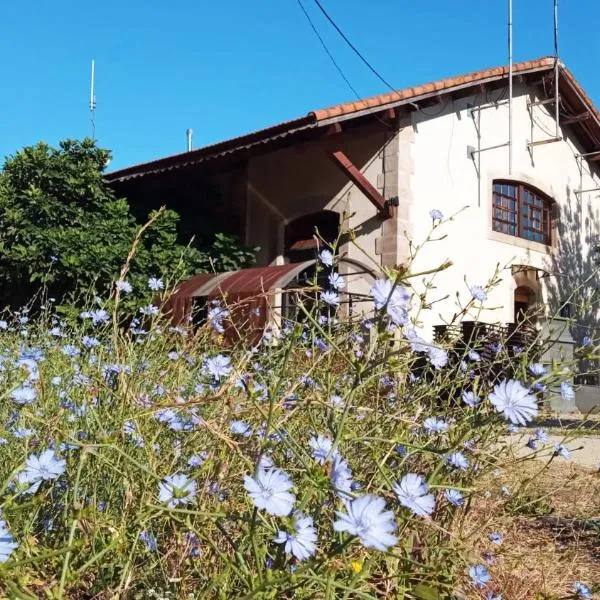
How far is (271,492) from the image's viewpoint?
2.65ft

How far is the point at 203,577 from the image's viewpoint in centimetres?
121

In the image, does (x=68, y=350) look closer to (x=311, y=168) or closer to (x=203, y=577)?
(x=203, y=577)

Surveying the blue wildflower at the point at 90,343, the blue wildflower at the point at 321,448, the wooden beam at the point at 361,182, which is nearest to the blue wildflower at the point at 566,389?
the blue wildflower at the point at 321,448

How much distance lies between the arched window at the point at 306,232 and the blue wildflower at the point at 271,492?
8.06 m

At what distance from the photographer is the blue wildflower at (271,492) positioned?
77 cm

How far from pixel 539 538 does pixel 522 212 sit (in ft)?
28.1

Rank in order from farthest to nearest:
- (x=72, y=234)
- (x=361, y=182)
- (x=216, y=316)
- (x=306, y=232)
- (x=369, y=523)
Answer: (x=306, y=232) < (x=72, y=234) < (x=361, y=182) < (x=216, y=316) < (x=369, y=523)

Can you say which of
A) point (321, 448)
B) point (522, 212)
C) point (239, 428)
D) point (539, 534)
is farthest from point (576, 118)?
point (321, 448)

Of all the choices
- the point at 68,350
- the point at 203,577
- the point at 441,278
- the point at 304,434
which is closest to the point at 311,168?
the point at 441,278

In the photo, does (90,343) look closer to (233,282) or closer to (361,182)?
(233,282)

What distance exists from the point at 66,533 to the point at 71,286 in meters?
7.56

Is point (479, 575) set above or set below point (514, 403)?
below

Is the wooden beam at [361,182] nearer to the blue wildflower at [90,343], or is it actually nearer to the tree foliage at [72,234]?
the tree foliage at [72,234]

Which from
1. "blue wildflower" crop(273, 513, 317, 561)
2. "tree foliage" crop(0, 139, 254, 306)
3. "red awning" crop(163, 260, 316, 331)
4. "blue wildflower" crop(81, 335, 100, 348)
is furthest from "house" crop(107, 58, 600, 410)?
"blue wildflower" crop(273, 513, 317, 561)
